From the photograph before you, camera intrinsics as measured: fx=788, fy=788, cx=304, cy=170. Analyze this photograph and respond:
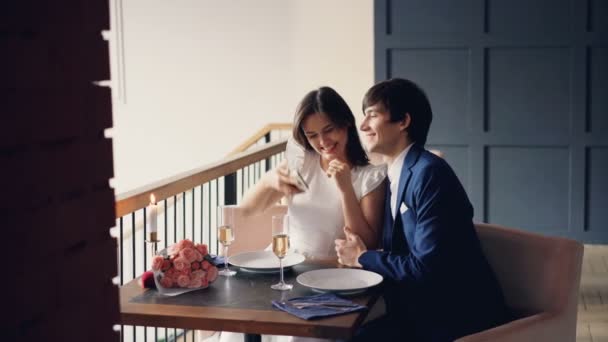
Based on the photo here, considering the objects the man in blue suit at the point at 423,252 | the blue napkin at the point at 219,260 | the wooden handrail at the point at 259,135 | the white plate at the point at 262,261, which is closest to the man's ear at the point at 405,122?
the man in blue suit at the point at 423,252

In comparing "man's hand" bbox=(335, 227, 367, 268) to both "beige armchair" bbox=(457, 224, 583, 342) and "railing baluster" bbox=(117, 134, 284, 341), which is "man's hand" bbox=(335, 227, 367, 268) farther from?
"railing baluster" bbox=(117, 134, 284, 341)

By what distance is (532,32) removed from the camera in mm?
5891

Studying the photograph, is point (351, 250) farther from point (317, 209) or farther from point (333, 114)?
point (333, 114)

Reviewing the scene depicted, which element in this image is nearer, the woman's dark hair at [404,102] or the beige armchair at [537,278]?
the beige armchair at [537,278]

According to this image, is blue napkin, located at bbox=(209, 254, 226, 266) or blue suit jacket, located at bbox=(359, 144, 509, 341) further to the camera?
blue napkin, located at bbox=(209, 254, 226, 266)

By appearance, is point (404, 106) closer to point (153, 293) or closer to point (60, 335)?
point (153, 293)

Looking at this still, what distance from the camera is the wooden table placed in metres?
1.95

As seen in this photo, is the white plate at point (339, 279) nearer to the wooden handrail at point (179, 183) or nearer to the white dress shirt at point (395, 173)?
the white dress shirt at point (395, 173)

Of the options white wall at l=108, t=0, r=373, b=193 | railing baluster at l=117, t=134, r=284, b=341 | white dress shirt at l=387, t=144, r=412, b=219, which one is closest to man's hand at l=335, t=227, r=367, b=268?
white dress shirt at l=387, t=144, r=412, b=219

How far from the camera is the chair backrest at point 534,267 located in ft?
7.51

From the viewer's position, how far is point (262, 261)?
259 centimetres

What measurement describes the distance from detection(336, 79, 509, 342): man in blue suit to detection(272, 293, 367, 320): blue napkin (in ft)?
0.81

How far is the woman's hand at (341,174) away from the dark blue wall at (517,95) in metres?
3.44

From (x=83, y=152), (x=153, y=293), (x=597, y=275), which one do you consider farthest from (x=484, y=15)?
(x=83, y=152)
